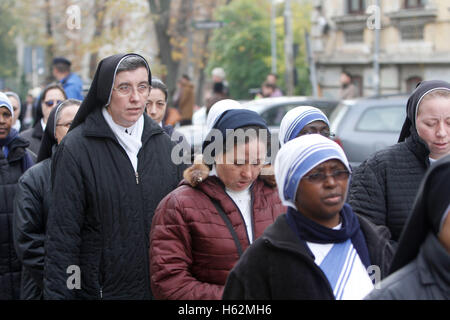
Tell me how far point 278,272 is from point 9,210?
328 centimetres

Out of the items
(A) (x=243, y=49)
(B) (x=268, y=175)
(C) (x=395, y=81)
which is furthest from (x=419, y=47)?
(B) (x=268, y=175)

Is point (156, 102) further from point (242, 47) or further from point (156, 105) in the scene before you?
point (242, 47)

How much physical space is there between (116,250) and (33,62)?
18626mm

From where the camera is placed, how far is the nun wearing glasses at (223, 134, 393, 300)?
268 cm

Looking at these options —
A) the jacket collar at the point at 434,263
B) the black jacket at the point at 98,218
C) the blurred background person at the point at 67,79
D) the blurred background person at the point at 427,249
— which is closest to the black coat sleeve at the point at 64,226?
the black jacket at the point at 98,218

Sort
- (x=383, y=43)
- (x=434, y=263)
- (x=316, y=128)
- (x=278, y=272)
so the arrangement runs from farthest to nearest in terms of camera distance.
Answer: (x=383, y=43) < (x=316, y=128) < (x=278, y=272) < (x=434, y=263)

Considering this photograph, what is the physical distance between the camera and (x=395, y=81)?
2333cm

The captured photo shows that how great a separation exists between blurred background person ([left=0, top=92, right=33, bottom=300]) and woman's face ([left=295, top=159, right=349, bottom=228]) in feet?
10.7

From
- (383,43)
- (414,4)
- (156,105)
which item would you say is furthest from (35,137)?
(383,43)

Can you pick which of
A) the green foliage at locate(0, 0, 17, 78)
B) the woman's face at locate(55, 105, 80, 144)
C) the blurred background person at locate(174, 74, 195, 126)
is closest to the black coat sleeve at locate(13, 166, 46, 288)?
the woman's face at locate(55, 105, 80, 144)

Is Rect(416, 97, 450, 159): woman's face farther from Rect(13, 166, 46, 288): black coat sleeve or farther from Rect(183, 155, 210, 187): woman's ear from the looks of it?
Rect(13, 166, 46, 288): black coat sleeve

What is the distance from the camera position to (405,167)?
164 inches
